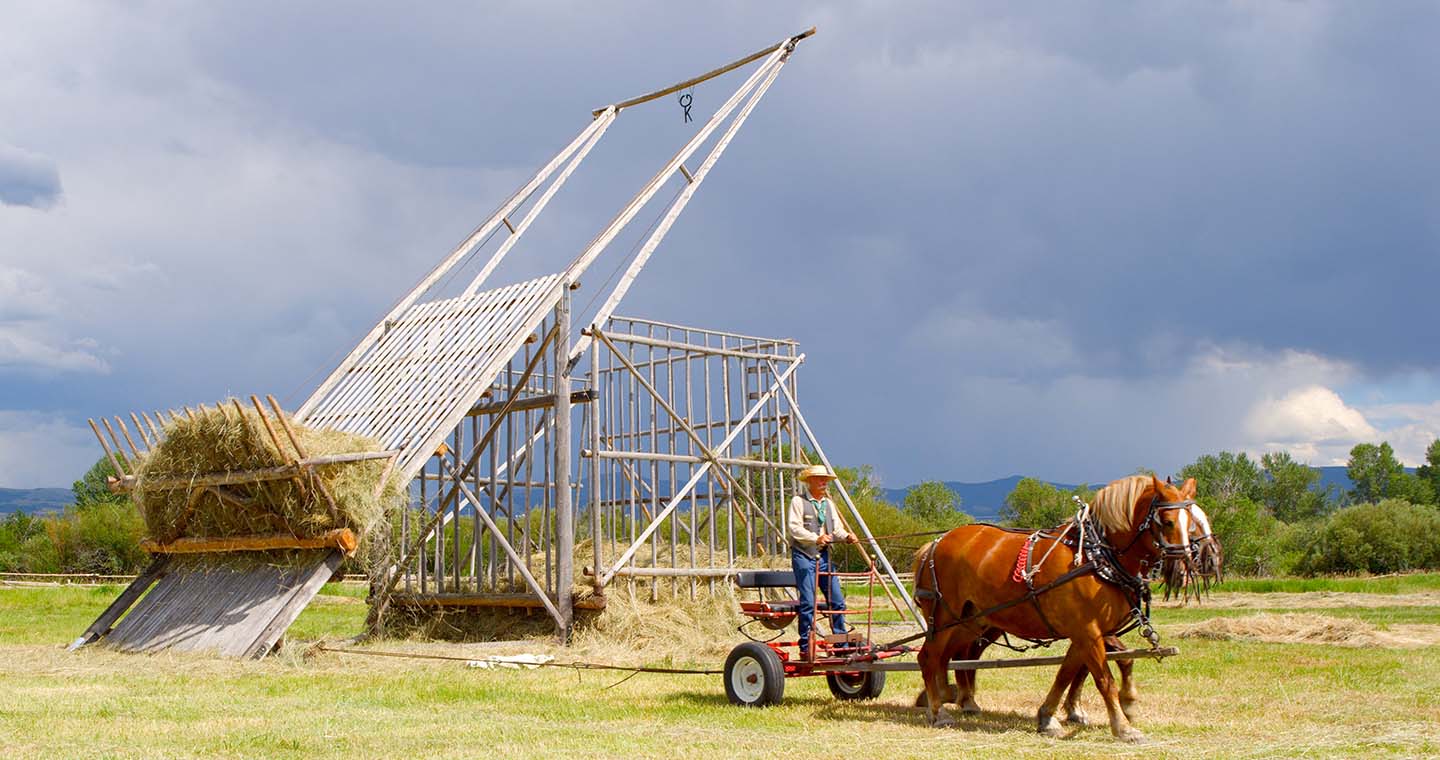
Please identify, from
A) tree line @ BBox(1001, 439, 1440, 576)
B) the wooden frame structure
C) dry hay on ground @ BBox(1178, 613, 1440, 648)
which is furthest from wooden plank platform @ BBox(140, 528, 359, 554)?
tree line @ BBox(1001, 439, 1440, 576)

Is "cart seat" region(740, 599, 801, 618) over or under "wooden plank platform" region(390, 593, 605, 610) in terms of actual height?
over

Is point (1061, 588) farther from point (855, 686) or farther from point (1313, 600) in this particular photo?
point (1313, 600)

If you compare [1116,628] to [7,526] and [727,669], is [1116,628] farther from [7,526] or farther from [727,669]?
[7,526]

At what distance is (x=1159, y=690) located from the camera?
430 inches

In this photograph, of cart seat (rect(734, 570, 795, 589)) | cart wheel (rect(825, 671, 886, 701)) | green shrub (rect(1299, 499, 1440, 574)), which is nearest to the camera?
cart seat (rect(734, 570, 795, 589))

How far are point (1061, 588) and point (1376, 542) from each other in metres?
43.5

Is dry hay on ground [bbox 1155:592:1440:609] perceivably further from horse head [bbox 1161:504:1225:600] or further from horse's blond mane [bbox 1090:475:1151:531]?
horse head [bbox 1161:504:1225:600]

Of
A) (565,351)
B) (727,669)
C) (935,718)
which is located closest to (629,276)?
(565,351)

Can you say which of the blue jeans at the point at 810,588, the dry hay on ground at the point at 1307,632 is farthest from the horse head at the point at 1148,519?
the dry hay on ground at the point at 1307,632

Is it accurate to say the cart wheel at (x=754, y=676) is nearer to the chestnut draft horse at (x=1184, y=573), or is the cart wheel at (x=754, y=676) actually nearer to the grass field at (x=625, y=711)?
the grass field at (x=625, y=711)

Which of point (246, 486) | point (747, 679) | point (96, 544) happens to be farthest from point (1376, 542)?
point (96, 544)

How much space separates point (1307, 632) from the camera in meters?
16.7

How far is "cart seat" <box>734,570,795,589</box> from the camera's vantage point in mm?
9953

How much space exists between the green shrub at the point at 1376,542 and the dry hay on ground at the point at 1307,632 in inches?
1202
